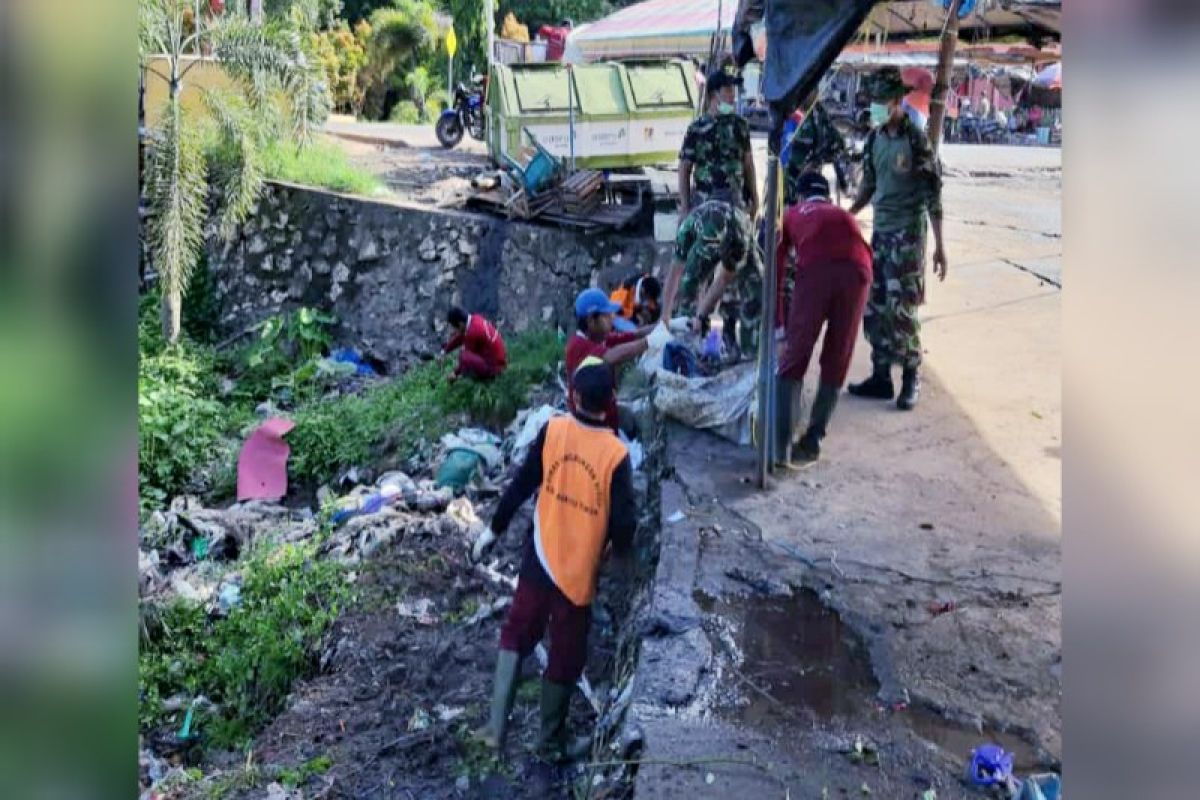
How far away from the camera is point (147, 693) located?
260 inches

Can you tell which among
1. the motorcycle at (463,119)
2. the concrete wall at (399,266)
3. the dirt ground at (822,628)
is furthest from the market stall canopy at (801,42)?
the motorcycle at (463,119)

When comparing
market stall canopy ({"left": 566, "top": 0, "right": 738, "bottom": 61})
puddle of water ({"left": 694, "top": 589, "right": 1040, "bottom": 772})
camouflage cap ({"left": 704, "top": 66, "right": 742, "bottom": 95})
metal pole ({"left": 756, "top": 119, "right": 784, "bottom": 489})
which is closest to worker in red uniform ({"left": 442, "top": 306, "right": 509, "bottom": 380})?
camouflage cap ({"left": 704, "top": 66, "right": 742, "bottom": 95})

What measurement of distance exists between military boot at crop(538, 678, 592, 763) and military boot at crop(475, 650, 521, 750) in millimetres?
135

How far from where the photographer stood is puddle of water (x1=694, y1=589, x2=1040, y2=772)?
3768 millimetres

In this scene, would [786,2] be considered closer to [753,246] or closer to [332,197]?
[753,246]

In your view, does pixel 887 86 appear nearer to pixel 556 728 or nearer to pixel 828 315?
pixel 828 315

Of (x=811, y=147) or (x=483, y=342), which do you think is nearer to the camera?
(x=811, y=147)

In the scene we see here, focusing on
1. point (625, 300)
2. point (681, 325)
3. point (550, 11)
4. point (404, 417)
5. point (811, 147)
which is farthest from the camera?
point (550, 11)

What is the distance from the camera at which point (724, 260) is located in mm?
7191

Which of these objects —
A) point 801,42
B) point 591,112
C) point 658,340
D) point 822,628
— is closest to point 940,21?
point 658,340

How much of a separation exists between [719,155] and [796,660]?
485 centimetres
